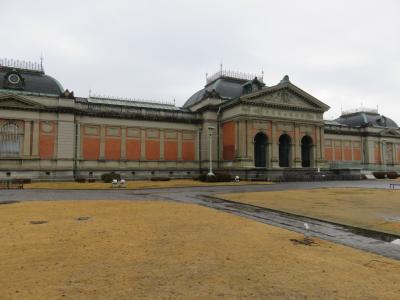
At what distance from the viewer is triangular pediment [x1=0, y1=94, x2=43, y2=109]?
129 feet

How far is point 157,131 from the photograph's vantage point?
161ft

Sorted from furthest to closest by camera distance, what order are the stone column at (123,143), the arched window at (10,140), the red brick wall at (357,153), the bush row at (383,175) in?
1. the red brick wall at (357,153)
2. the bush row at (383,175)
3. the stone column at (123,143)
4. the arched window at (10,140)

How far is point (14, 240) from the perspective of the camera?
861 centimetres

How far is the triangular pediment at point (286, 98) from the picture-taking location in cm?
4841

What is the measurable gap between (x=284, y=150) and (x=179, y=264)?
1896 inches

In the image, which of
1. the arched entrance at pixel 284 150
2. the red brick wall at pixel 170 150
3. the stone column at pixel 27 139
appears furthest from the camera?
the arched entrance at pixel 284 150

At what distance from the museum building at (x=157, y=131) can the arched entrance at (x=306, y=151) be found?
0.18 metres

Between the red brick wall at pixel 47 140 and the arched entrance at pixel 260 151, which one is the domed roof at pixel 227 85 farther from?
the red brick wall at pixel 47 140

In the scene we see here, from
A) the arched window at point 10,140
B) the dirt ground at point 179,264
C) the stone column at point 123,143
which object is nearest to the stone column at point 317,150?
the stone column at point 123,143

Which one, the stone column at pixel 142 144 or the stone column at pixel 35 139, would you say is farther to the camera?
the stone column at pixel 142 144

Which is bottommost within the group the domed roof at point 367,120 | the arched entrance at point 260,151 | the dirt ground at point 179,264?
the dirt ground at point 179,264

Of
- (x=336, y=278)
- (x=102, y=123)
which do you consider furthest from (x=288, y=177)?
(x=336, y=278)

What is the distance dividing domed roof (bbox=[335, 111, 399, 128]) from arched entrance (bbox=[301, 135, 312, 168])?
77.4 ft

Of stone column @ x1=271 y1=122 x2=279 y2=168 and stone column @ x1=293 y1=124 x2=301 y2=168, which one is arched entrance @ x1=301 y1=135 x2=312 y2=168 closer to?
stone column @ x1=293 y1=124 x2=301 y2=168
